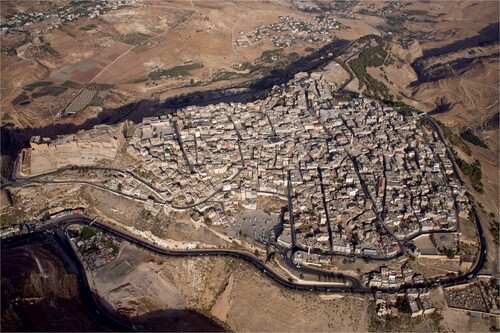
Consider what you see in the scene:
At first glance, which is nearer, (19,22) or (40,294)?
(40,294)

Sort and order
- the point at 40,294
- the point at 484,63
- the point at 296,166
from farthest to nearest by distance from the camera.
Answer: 1. the point at 484,63
2. the point at 296,166
3. the point at 40,294

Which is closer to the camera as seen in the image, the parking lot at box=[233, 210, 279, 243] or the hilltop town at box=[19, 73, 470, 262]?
the parking lot at box=[233, 210, 279, 243]

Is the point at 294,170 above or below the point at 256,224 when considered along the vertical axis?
above

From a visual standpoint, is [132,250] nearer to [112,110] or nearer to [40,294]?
[40,294]

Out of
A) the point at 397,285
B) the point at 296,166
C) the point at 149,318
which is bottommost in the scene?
the point at 149,318

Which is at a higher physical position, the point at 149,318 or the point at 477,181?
the point at 477,181

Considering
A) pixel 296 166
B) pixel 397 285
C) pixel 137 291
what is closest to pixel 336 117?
pixel 296 166

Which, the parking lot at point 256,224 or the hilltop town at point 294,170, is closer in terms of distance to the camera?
the parking lot at point 256,224

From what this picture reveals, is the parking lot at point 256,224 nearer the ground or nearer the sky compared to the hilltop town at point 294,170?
nearer the ground

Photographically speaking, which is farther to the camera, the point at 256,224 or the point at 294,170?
the point at 294,170

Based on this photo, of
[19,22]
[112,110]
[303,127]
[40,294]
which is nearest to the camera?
[40,294]

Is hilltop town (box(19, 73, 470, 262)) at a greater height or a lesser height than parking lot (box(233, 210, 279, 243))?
greater
